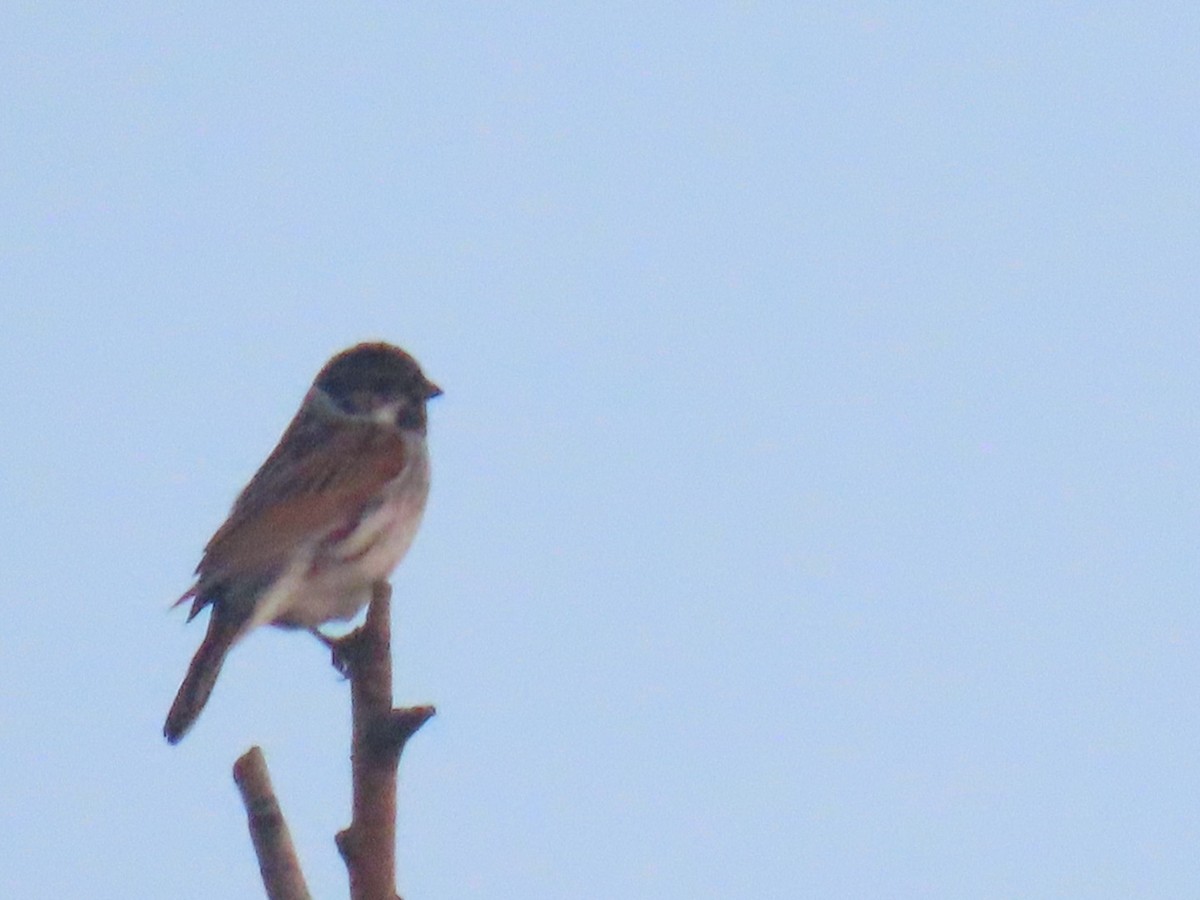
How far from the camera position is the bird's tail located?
559 cm

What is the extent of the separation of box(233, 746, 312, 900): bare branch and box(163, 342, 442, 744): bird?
8.14 ft

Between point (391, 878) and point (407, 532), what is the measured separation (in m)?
4.69

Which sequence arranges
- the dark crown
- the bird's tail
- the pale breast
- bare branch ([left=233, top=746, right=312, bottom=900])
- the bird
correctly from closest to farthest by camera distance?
bare branch ([left=233, top=746, right=312, bottom=900]) → the bird's tail → the bird → the pale breast → the dark crown

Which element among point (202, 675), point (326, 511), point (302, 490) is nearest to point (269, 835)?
point (202, 675)

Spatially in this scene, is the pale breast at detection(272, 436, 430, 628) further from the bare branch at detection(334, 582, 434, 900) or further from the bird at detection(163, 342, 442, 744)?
the bare branch at detection(334, 582, 434, 900)

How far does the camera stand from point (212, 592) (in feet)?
22.6

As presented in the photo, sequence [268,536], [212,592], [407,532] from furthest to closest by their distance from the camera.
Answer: [407,532] → [268,536] → [212,592]

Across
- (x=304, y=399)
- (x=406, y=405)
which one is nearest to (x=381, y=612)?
(x=406, y=405)

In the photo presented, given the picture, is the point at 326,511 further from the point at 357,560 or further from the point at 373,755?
the point at 373,755

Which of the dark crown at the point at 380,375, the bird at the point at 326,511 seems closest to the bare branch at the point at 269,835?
the bird at the point at 326,511

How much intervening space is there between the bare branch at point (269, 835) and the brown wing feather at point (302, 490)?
3605 mm

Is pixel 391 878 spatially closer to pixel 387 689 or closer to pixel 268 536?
pixel 387 689

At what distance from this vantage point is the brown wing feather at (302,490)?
23.7 ft

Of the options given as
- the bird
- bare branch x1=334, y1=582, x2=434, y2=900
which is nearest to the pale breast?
the bird
